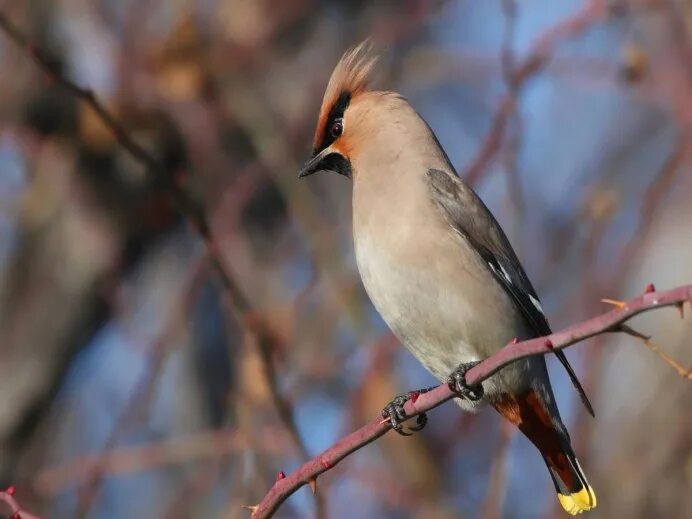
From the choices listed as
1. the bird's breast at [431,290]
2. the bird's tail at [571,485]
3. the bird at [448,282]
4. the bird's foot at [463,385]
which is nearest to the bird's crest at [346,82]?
the bird at [448,282]

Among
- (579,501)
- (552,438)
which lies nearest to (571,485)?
(579,501)

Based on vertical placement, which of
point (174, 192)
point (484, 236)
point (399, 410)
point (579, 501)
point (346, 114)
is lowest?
point (579, 501)

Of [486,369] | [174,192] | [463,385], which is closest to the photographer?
[486,369]

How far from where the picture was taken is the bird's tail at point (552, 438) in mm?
4023

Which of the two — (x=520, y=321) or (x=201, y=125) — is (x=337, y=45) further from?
(x=520, y=321)

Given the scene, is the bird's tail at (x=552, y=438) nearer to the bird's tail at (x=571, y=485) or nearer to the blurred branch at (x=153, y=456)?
the bird's tail at (x=571, y=485)

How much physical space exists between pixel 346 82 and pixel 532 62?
2.32 ft

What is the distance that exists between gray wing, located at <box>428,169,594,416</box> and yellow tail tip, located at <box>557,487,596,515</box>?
1.68 ft

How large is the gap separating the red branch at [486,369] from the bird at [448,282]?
2.27 ft

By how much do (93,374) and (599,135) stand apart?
384cm

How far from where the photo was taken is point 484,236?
417 centimetres

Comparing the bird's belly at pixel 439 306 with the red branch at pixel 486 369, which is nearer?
the red branch at pixel 486 369

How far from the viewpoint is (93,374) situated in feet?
26.5

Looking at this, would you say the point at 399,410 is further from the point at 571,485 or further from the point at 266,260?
the point at 266,260
